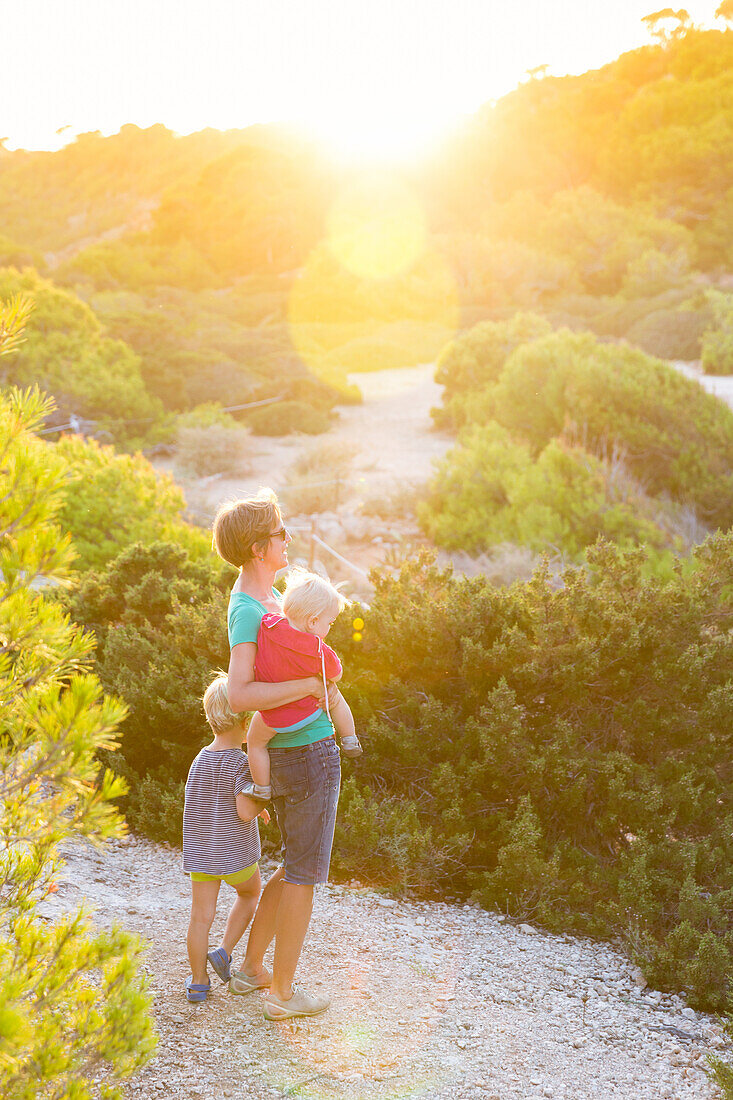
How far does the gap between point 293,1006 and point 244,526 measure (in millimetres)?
1445

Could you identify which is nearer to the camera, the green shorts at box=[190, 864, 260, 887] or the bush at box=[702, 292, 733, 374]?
the green shorts at box=[190, 864, 260, 887]

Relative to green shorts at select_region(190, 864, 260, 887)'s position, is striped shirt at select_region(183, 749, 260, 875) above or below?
above

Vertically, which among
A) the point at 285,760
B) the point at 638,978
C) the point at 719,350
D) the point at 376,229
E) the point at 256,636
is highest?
the point at 376,229

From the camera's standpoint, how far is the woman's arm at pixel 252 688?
96.8 inches

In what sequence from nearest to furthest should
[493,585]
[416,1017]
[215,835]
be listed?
[215,835]
[416,1017]
[493,585]

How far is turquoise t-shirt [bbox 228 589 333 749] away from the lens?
251 cm

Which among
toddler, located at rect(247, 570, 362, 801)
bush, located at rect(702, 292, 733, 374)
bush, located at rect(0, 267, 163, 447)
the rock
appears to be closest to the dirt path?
bush, located at rect(0, 267, 163, 447)

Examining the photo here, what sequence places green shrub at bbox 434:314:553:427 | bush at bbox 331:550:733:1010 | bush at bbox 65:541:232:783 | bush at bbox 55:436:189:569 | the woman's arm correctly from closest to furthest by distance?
the woman's arm → bush at bbox 331:550:733:1010 → bush at bbox 65:541:232:783 → bush at bbox 55:436:189:569 → green shrub at bbox 434:314:553:427

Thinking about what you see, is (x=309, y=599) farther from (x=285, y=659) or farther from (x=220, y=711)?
(x=220, y=711)

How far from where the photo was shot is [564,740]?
A: 405cm

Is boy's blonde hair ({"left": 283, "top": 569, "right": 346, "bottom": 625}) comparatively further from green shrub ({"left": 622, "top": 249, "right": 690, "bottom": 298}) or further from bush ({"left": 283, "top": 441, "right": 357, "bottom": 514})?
green shrub ({"left": 622, "top": 249, "right": 690, "bottom": 298})

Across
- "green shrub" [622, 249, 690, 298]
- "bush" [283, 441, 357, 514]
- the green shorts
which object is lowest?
"bush" [283, 441, 357, 514]

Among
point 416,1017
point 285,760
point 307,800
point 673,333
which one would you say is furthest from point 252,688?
point 673,333

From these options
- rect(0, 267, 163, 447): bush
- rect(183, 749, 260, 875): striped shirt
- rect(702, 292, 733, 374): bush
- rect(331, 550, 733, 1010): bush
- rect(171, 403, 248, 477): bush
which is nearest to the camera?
rect(183, 749, 260, 875): striped shirt
